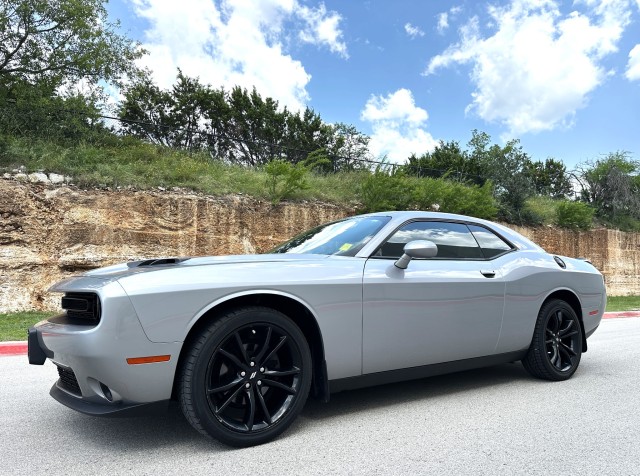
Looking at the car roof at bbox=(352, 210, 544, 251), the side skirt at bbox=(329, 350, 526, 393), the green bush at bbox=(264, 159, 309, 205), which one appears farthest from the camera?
the green bush at bbox=(264, 159, 309, 205)

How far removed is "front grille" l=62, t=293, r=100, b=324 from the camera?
2824 millimetres

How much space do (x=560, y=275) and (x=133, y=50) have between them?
15999mm

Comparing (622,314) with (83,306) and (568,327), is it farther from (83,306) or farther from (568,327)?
(83,306)

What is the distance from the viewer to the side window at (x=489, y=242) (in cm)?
439

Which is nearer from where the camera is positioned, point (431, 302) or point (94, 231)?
point (431, 302)

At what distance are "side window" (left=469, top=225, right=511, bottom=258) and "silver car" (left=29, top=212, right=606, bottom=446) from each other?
0.01 metres

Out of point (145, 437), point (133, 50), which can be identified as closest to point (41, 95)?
point (133, 50)

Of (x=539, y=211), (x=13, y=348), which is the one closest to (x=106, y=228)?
(x=13, y=348)

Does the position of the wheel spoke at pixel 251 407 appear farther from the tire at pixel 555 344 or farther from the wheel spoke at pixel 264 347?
the tire at pixel 555 344

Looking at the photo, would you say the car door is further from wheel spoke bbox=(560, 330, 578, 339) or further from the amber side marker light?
the amber side marker light

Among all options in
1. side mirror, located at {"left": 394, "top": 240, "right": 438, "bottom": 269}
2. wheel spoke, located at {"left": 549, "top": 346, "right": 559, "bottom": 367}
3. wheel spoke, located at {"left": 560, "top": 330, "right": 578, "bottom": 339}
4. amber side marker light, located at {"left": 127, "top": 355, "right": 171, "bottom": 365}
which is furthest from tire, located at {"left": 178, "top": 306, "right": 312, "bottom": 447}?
wheel spoke, located at {"left": 560, "top": 330, "right": 578, "bottom": 339}

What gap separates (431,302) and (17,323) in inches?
340

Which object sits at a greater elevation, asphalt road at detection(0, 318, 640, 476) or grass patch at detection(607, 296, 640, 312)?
asphalt road at detection(0, 318, 640, 476)

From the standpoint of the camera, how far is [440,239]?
415cm
